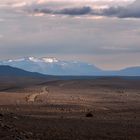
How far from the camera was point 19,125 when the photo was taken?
34.3m

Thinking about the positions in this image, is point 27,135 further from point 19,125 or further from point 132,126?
point 132,126

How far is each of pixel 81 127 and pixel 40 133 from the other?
5.42m

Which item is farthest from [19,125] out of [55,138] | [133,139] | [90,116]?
[90,116]

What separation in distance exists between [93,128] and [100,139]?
5.33m

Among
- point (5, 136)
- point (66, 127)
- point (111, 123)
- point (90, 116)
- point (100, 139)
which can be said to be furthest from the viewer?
point (90, 116)

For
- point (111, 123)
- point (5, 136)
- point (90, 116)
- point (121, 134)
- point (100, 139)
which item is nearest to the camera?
point (5, 136)

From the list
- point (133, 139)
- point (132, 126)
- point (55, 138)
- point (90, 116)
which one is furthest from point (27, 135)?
point (90, 116)

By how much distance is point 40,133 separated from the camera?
31.1 m

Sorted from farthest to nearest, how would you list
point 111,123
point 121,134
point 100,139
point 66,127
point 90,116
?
1. point 90,116
2. point 111,123
3. point 66,127
4. point 121,134
5. point 100,139

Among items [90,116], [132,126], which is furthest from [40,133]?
[90,116]

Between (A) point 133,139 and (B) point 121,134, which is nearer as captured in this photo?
(A) point 133,139

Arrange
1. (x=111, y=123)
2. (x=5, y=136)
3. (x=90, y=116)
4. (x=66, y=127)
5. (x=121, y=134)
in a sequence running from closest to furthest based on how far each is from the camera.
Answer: (x=5, y=136) → (x=121, y=134) → (x=66, y=127) → (x=111, y=123) → (x=90, y=116)

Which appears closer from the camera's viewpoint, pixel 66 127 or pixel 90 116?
pixel 66 127

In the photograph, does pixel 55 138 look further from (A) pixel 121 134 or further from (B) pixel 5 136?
(A) pixel 121 134
